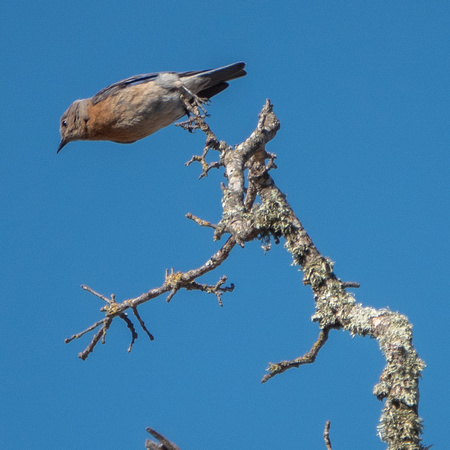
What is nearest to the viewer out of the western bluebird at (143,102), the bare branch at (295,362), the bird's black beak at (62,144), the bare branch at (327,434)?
the bare branch at (327,434)

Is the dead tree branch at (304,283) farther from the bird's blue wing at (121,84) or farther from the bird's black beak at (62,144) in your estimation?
the bird's black beak at (62,144)

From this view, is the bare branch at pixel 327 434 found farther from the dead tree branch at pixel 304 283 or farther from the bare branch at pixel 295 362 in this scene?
the bare branch at pixel 295 362

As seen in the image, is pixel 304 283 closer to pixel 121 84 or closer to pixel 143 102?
pixel 143 102

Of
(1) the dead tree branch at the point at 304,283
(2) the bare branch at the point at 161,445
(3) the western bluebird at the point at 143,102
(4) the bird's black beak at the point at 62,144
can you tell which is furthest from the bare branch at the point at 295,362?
(4) the bird's black beak at the point at 62,144

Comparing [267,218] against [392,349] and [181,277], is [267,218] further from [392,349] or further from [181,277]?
[392,349]

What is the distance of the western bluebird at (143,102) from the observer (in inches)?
358

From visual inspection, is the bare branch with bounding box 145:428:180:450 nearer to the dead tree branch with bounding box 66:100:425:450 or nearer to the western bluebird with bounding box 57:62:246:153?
the dead tree branch with bounding box 66:100:425:450

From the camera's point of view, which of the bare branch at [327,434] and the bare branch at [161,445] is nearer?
the bare branch at [161,445]

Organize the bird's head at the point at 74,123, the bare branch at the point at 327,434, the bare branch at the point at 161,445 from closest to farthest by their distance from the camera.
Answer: the bare branch at the point at 161,445, the bare branch at the point at 327,434, the bird's head at the point at 74,123

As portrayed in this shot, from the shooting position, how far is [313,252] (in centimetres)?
461

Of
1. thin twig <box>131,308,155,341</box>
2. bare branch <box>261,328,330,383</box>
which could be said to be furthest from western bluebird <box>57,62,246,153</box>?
bare branch <box>261,328,330,383</box>

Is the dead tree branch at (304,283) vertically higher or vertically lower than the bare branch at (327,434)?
higher

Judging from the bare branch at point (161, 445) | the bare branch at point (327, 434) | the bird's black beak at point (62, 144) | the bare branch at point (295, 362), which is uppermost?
the bird's black beak at point (62, 144)

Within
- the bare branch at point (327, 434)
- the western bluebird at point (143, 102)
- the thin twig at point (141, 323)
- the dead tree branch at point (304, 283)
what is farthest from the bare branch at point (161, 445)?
the western bluebird at point (143, 102)
